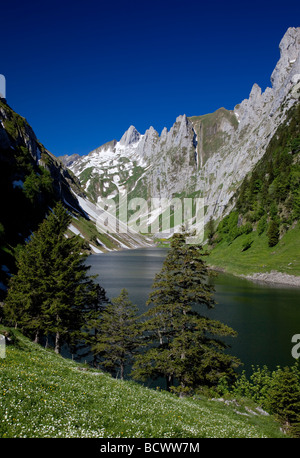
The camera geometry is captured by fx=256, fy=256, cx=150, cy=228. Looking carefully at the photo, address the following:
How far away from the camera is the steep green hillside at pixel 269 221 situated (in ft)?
276

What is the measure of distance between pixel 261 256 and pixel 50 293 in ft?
256

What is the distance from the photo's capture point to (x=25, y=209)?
88062 millimetres

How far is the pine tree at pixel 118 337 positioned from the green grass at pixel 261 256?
6134 centimetres

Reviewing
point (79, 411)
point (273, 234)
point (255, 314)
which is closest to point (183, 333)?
point (79, 411)

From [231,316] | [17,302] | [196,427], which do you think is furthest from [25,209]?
[196,427]

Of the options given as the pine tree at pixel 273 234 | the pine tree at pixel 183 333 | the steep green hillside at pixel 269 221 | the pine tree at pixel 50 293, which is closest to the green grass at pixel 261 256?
the steep green hillside at pixel 269 221

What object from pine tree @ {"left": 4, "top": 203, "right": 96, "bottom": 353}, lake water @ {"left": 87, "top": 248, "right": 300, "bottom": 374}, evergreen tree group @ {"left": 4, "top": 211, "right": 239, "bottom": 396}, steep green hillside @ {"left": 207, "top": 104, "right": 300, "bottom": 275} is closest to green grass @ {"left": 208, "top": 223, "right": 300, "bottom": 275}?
Result: steep green hillside @ {"left": 207, "top": 104, "right": 300, "bottom": 275}

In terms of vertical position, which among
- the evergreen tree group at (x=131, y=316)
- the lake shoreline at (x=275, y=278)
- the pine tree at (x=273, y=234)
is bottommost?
the lake shoreline at (x=275, y=278)

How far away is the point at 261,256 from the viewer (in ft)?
292

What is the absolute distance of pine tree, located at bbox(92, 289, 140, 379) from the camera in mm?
26781

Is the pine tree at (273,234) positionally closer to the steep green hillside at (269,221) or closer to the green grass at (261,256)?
the steep green hillside at (269,221)

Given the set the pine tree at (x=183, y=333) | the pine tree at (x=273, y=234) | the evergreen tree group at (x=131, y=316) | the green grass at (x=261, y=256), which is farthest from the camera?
the pine tree at (x=273, y=234)
